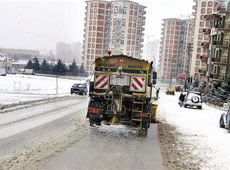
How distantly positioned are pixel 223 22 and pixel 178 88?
1251 inches

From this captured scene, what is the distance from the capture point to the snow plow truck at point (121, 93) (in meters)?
12.5

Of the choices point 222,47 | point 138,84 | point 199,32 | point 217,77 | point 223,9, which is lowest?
point 138,84

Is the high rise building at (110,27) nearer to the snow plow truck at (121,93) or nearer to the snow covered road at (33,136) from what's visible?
the snow covered road at (33,136)

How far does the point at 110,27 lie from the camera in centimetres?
12088

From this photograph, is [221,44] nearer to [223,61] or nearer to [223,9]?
[223,61]

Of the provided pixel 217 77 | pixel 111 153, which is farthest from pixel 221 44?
pixel 111 153

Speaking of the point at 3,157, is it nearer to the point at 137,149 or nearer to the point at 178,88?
the point at 137,149

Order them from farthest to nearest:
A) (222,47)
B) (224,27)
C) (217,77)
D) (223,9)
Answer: (217,77), (223,9), (224,27), (222,47)

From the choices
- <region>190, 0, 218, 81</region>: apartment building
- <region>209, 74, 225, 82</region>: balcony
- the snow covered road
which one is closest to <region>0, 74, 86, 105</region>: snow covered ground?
the snow covered road

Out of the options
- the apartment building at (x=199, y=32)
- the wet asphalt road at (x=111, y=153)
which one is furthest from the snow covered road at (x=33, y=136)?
the apartment building at (x=199, y=32)

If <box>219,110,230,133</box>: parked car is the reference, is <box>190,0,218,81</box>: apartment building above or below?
above

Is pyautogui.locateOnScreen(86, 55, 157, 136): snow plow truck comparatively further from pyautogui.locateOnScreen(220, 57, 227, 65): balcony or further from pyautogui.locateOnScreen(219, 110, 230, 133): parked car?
pyautogui.locateOnScreen(220, 57, 227, 65): balcony

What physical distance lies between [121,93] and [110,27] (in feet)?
363

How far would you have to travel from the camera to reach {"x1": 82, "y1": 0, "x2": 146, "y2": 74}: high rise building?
118875 mm
